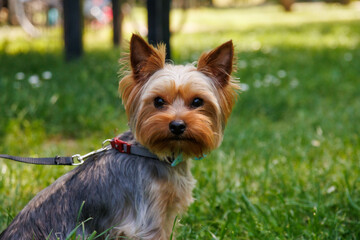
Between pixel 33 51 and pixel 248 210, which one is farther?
pixel 33 51

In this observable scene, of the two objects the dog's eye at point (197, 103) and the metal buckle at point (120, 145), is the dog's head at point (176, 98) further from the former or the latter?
the metal buckle at point (120, 145)

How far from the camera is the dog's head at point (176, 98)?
2914 millimetres

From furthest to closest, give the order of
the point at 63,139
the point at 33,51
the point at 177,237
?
the point at 33,51, the point at 63,139, the point at 177,237

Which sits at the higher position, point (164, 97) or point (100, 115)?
point (164, 97)

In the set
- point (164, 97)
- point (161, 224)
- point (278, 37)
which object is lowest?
point (278, 37)

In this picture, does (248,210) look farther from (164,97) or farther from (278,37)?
(278,37)

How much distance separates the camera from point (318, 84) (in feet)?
27.9

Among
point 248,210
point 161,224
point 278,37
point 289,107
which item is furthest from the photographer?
point 278,37

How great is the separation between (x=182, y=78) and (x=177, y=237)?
4.80 feet

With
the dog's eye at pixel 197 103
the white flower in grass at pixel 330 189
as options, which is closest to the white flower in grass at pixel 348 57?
the white flower in grass at pixel 330 189

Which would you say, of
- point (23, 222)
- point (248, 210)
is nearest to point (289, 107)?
point (248, 210)

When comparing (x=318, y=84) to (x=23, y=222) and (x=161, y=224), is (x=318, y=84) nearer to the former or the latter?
(x=161, y=224)

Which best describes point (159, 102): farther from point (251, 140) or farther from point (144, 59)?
point (251, 140)

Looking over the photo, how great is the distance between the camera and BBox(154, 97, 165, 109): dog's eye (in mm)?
3016
